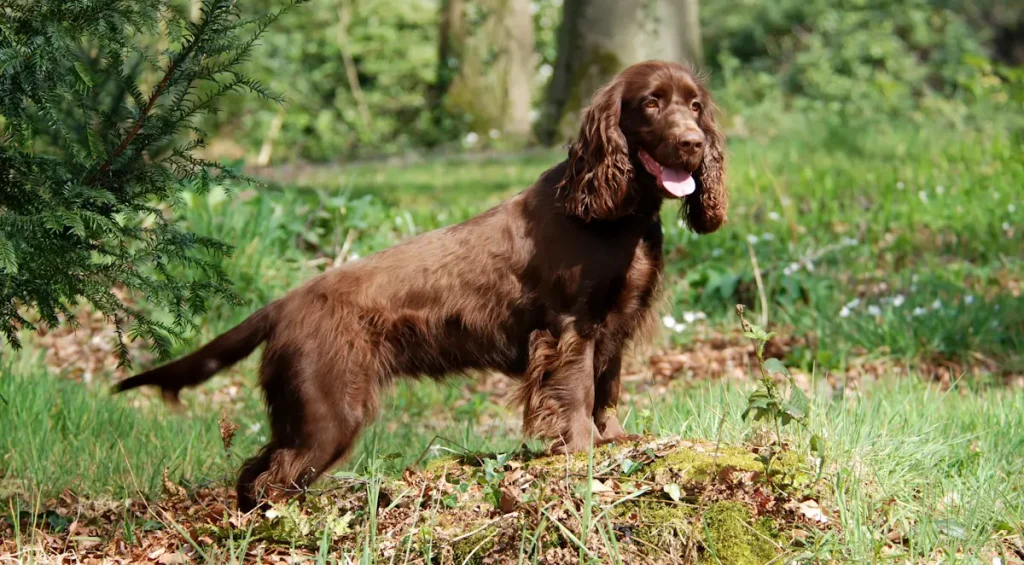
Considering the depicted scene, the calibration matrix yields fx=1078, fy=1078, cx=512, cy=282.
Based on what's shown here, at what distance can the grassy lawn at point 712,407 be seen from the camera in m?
3.04

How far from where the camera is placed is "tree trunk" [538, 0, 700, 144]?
34.5 ft

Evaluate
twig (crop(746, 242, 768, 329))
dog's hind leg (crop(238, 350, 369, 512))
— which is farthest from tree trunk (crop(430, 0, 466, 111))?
dog's hind leg (crop(238, 350, 369, 512))

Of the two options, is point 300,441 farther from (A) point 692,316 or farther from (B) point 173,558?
(A) point 692,316

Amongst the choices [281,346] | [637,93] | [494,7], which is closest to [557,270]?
[637,93]

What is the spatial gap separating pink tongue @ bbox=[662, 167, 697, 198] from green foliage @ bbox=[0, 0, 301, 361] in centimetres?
137

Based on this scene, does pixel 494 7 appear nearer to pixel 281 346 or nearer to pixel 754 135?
pixel 754 135

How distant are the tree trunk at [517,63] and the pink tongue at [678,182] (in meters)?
11.1

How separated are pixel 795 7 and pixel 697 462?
51.3ft

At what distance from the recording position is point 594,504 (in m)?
2.96

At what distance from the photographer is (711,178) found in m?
3.92

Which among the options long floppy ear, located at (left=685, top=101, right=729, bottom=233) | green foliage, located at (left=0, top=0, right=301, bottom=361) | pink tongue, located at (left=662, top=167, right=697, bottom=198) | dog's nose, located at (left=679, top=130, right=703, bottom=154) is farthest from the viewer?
long floppy ear, located at (left=685, top=101, right=729, bottom=233)

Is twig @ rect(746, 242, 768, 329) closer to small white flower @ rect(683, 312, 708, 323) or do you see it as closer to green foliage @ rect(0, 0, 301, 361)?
small white flower @ rect(683, 312, 708, 323)

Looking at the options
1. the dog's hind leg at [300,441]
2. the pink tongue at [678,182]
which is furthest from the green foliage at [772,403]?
the dog's hind leg at [300,441]

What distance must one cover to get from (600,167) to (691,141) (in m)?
0.32
